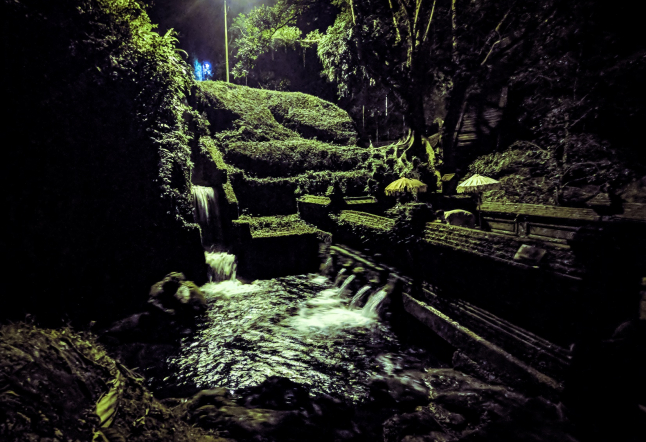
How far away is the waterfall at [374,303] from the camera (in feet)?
25.4

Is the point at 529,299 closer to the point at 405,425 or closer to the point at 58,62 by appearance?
the point at 405,425

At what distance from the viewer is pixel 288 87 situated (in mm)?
30531

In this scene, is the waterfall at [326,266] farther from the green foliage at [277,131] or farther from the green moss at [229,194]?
the green foliage at [277,131]

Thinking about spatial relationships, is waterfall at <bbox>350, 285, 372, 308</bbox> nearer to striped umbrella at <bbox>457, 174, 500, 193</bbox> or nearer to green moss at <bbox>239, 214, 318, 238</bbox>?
green moss at <bbox>239, 214, 318, 238</bbox>

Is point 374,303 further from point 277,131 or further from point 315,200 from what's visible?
point 277,131

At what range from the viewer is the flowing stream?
5.36 m

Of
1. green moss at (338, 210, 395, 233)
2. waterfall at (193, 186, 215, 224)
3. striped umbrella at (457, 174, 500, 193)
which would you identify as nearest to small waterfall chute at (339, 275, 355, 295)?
green moss at (338, 210, 395, 233)

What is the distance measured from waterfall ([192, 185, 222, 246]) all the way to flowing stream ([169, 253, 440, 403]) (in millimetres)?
3611

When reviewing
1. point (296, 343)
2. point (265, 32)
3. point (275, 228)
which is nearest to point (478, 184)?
point (275, 228)

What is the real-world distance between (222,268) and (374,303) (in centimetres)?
613

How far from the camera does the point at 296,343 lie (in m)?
6.61

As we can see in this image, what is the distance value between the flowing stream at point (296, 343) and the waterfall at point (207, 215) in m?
3.61

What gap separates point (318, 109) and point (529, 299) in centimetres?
2303

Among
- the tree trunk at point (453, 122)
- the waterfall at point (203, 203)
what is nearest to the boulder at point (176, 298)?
the waterfall at point (203, 203)
